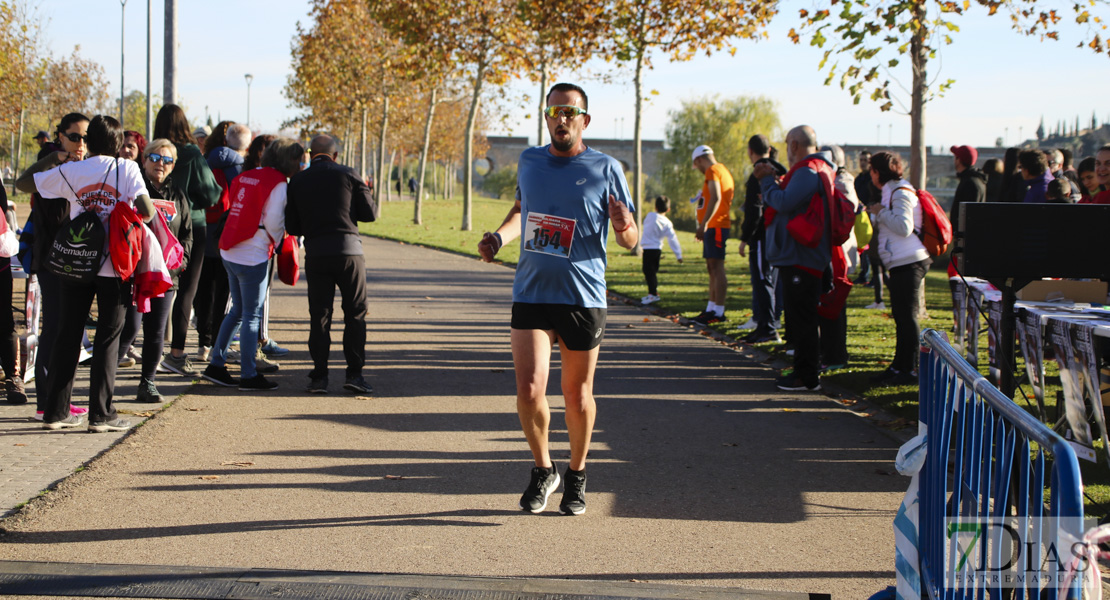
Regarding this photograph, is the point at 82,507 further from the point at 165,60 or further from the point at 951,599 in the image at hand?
the point at 165,60

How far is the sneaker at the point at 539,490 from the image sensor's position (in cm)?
496

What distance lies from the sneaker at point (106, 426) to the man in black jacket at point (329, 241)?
170 cm

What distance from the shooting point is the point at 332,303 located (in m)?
7.82

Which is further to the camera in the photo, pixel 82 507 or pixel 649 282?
pixel 649 282

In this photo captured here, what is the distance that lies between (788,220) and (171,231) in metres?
4.73

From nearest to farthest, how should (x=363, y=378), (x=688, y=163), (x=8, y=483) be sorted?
(x=8, y=483), (x=363, y=378), (x=688, y=163)

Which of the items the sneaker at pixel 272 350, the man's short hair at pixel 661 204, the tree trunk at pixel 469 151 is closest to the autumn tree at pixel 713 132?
the tree trunk at pixel 469 151

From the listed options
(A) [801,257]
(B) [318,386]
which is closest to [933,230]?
(A) [801,257]

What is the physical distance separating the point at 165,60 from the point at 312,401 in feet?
22.9

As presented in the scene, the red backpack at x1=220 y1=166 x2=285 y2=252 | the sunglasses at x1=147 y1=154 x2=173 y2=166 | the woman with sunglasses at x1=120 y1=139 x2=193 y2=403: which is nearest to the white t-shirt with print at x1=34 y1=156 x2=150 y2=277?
the woman with sunglasses at x1=120 y1=139 x2=193 y2=403

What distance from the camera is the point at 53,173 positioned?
6070 mm

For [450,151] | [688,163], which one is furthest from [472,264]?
[450,151]

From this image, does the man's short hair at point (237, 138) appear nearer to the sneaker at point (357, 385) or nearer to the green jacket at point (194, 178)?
the green jacket at point (194, 178)

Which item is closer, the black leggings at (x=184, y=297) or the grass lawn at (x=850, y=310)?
the grass lawn at (x=850, y=310)
